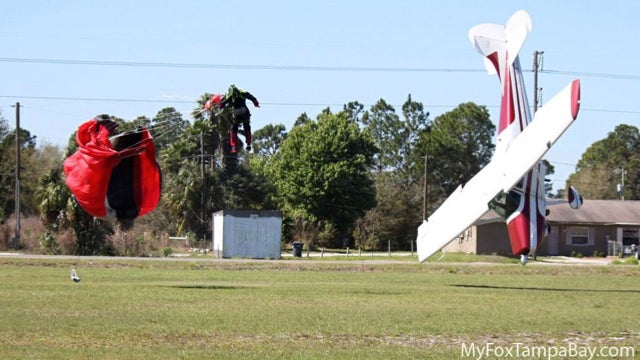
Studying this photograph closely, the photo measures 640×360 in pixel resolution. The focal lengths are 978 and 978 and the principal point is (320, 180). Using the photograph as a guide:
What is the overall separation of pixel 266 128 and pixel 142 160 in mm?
126411

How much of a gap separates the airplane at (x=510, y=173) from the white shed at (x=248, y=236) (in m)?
22.7

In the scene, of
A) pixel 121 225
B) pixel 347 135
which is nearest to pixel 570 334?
pixel 121 225

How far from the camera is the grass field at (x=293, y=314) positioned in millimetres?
17891

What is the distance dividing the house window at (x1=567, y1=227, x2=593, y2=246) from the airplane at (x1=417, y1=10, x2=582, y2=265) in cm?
4012

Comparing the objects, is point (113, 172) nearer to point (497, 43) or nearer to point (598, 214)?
point (497, 43)

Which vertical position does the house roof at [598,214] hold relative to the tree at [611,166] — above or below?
below

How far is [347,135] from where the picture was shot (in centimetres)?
9456

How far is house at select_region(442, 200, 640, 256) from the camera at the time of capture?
74.8 m

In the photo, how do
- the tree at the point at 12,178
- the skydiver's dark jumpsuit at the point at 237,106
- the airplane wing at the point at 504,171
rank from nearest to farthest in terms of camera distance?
the skydiver's dark jumpsuit at the point at 237,106 → the airplane wing at the point at 504,171 → the tree at the point at 12,178

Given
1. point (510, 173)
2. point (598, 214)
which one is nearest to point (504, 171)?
point (510, 173)

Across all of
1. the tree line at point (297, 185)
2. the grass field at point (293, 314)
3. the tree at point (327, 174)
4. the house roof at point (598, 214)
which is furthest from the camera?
the tree at point (327, 174)

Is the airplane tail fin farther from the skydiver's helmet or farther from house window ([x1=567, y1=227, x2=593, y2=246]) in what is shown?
house window ([x1=567, y1=227, x2=593, y2=246])

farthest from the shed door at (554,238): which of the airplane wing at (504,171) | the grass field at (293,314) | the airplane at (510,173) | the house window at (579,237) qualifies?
the airplane wing at (504,171)

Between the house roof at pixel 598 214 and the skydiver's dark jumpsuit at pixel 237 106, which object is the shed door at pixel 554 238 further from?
the skydiver's dark jumpsuit at pixel 237 106
